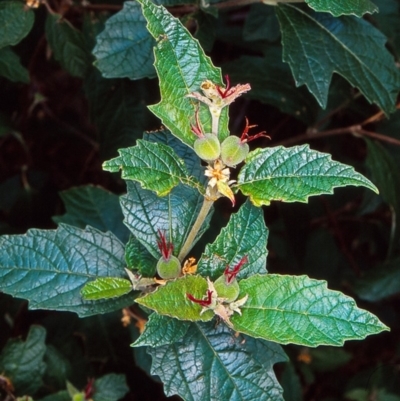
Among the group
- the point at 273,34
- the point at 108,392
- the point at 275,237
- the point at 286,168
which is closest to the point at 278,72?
the point at 273,34

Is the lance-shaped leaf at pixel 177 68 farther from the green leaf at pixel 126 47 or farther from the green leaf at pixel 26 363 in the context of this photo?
the green leaf at pixel 26 363

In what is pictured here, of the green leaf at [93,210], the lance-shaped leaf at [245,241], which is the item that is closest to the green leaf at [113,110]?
the green leaf at [93,210]

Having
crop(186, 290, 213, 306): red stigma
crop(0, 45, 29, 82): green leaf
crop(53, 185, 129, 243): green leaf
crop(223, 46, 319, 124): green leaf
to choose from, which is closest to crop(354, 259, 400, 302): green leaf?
crop(223, 46, 319, 124): green leaf

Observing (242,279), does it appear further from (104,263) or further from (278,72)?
(278,72)

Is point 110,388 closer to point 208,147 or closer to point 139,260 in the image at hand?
point 139,260

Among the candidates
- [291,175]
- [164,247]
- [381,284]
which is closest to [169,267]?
[164,247]
